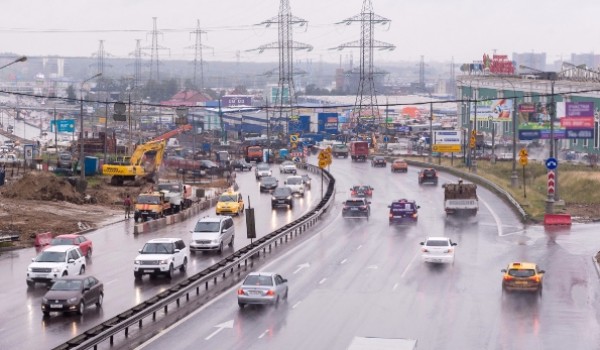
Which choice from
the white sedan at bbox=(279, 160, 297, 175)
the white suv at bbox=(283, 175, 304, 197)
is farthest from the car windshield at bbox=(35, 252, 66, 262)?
the white sedan at bbox=(279, 160, 297, 175)

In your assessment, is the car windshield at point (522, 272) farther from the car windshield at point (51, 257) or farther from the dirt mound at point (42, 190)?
the dirt mound at point (42, 190)

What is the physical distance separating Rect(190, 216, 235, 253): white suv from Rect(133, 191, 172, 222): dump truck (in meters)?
14.4

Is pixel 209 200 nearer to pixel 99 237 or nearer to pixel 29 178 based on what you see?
pixel 29 178

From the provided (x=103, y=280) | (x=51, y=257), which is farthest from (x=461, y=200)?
(x=51, y=257)

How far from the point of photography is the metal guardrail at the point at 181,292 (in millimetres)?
32031

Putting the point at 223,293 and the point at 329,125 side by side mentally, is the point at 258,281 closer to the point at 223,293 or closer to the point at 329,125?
the point at 223,293

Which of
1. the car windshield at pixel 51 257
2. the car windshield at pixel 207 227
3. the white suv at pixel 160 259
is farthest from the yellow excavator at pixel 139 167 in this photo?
the car windshield at pixel 51 257

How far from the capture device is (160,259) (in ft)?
153

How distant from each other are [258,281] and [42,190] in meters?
44.6

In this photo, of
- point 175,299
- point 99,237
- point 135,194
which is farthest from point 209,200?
point 175,299

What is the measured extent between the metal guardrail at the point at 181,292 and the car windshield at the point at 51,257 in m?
5.83

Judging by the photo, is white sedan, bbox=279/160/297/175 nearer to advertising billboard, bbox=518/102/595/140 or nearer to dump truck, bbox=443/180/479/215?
advertising billboard, bbox=518/102/595/140

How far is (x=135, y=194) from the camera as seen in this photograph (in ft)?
300

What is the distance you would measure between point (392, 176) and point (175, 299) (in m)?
75.4
